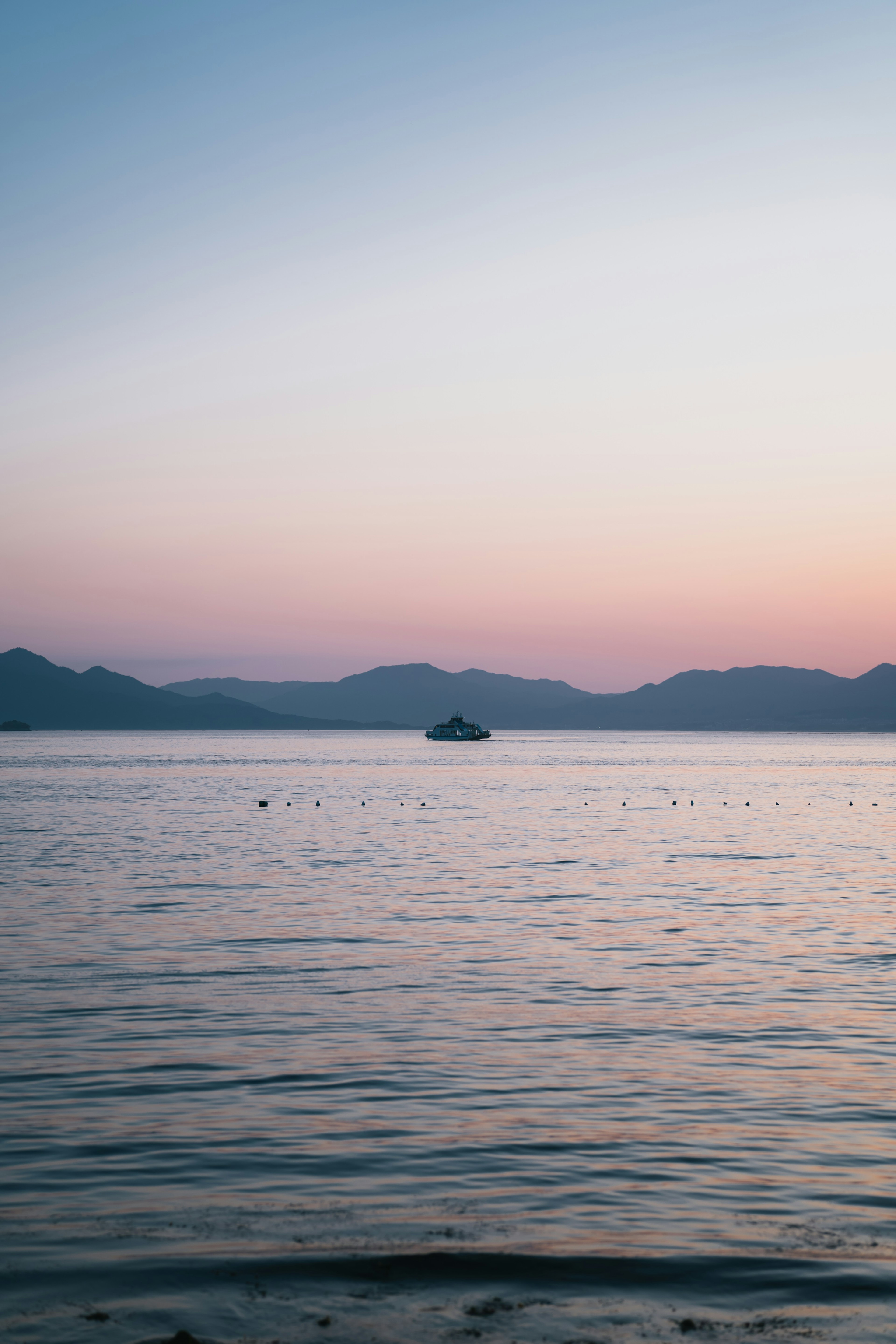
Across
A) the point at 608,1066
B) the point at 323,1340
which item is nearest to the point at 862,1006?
the point at 608,1066

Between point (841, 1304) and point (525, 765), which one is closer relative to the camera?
point (841, 1304)

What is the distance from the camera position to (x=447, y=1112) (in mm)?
13977

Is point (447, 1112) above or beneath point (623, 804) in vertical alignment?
above

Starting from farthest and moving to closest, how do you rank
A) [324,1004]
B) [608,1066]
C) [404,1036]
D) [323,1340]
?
1. [324,1004]
2. [404,1036]
3. [608,1066]
4. [323,1340]

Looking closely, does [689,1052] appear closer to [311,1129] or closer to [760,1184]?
[760,1184]

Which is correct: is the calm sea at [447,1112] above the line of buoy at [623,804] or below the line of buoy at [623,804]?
above

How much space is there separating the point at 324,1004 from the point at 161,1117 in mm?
6324

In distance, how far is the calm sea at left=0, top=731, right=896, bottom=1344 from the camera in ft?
29.9

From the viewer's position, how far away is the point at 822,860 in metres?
46.8

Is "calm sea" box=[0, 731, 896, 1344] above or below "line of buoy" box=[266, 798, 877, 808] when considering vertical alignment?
above

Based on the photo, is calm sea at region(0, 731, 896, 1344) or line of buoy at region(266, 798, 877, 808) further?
line of buoy at region(266, 798, 877, 808)

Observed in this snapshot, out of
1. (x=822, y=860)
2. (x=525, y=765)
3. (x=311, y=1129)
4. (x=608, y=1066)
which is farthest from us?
(x=525, y=765)

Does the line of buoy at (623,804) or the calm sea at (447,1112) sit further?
the line of buoy at (623,804)

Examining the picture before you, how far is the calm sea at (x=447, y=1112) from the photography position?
911cm
